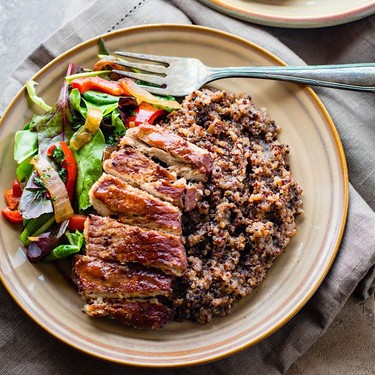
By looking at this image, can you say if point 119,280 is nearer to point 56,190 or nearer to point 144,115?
point 56,190

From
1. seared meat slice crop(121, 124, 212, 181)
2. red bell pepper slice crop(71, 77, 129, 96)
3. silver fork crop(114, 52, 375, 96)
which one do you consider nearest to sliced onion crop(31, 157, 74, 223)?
seared meat slice crop(121, 124, 212, 181)

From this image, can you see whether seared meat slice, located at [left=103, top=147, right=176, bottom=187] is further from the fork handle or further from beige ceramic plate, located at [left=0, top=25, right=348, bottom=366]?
the fork handle

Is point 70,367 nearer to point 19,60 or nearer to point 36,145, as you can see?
point 36,145

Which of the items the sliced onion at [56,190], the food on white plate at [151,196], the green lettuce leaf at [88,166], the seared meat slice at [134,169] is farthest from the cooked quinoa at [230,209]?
the sliced onion at [56,190]

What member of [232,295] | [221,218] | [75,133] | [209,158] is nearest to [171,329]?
[232,295]

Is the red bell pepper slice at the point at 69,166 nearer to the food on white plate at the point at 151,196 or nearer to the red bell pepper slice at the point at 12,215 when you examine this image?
the food on white plate at the point at 151,196
